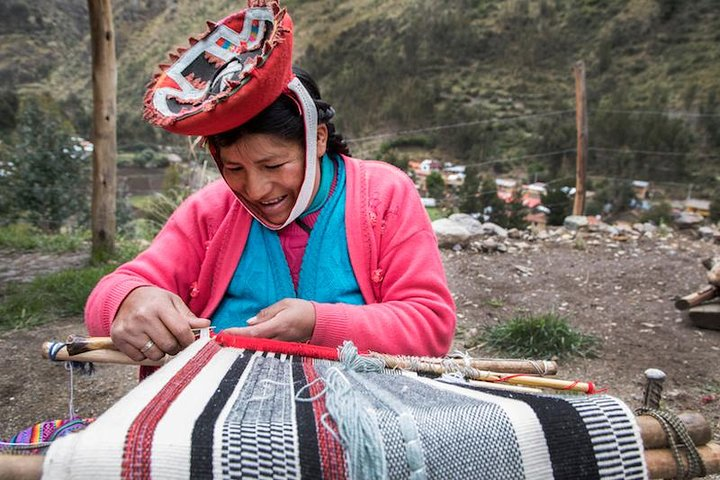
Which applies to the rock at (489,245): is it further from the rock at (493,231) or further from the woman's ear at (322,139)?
the woman's ear at (322,139)

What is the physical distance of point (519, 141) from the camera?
37.3 m

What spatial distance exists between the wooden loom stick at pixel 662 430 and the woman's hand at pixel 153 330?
3.02 ft

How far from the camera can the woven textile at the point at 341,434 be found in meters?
0.74

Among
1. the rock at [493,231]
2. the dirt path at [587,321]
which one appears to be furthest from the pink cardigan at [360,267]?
the rock at [493,231]

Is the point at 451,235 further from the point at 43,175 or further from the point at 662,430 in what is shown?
the point at 43,175

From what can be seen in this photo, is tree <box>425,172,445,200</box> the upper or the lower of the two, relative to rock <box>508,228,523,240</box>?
lower

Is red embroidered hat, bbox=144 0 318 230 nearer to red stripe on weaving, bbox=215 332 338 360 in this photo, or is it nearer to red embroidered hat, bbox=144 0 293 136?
red embroidered hat, bbox=144 0 293 136

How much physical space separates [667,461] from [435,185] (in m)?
22.4

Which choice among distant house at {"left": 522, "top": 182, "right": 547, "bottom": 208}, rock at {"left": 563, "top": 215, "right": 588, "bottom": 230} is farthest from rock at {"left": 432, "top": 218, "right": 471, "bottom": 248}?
distant house at {"left": 522, "top": 182, "right": 547, "bottom": 208}

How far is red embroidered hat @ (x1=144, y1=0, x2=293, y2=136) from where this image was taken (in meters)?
1.21

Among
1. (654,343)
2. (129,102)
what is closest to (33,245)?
(654,343)

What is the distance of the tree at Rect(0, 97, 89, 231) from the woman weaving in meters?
10.1

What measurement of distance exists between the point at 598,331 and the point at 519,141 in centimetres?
A: 3481

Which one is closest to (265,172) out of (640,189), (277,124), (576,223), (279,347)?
(277,124)
